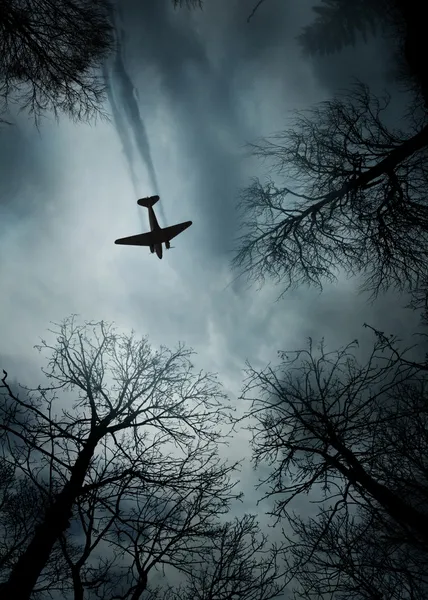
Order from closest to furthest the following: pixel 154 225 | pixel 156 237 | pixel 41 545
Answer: pixel 41 545 < pixel 156 237 < pixel 154 225

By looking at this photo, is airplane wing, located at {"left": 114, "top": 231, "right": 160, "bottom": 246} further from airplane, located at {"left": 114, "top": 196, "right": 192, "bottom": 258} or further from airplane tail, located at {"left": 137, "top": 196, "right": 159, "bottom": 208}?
airplane tail, located at {"left": 137, "top": 196, "right": 159, "bottom": 208}

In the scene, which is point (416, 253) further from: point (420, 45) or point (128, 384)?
point (128, 384)

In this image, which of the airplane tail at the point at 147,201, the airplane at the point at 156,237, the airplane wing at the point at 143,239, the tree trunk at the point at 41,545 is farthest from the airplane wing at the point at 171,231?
the tree trunk at the point at 41,545

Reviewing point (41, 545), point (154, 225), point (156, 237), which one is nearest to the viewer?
point (41, 545)

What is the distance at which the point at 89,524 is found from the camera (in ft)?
10.5

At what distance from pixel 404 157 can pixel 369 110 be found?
3.43ft

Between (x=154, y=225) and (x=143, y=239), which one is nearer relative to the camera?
(x=143, y=239)

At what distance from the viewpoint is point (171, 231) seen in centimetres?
1795

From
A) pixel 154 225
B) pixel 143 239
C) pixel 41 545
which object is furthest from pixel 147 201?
pixel 41 545

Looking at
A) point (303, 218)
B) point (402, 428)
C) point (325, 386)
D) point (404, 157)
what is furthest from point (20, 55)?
point (402, 428)

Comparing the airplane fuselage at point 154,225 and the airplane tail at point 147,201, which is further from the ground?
the airplane tail at point 147,201

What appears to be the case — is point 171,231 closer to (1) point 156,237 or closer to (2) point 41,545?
(1) point 156,237

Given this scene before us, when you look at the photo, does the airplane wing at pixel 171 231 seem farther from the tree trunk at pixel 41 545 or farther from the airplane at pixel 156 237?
the tree trunk at pixel 41 545

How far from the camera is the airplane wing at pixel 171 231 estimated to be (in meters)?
17.8
